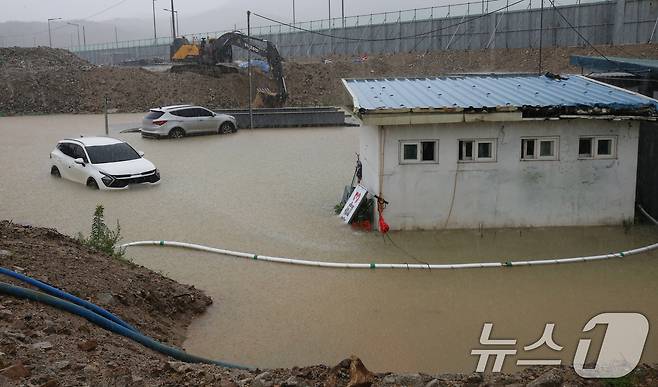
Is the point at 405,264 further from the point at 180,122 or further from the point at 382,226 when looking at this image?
the point at 180,122

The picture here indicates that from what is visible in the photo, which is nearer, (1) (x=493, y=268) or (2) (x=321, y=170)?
(1) (x=493, y=268)

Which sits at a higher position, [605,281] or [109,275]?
[109,275]

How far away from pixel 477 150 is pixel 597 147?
A: 2.60 meters

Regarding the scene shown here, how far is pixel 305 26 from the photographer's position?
8312cm

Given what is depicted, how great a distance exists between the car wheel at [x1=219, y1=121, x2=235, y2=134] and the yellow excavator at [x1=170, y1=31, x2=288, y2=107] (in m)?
7.51

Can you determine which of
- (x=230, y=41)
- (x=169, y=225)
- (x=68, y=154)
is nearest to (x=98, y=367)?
(x=169, y=225)

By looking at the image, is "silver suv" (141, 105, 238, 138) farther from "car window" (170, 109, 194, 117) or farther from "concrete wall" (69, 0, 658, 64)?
"concrete wall" (69, 0, 658, 64)

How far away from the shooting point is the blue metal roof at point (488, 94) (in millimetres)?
14977

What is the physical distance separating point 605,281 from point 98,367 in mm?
9002

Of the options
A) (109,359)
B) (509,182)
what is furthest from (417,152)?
(109,359)

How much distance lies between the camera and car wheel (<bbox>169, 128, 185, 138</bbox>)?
30500mm

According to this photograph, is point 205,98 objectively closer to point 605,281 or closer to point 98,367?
point 605,281

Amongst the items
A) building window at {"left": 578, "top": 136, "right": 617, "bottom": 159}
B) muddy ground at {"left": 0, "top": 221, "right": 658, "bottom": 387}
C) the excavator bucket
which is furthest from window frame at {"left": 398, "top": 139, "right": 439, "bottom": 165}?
the excavator bucket

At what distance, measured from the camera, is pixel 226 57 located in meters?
43.1
